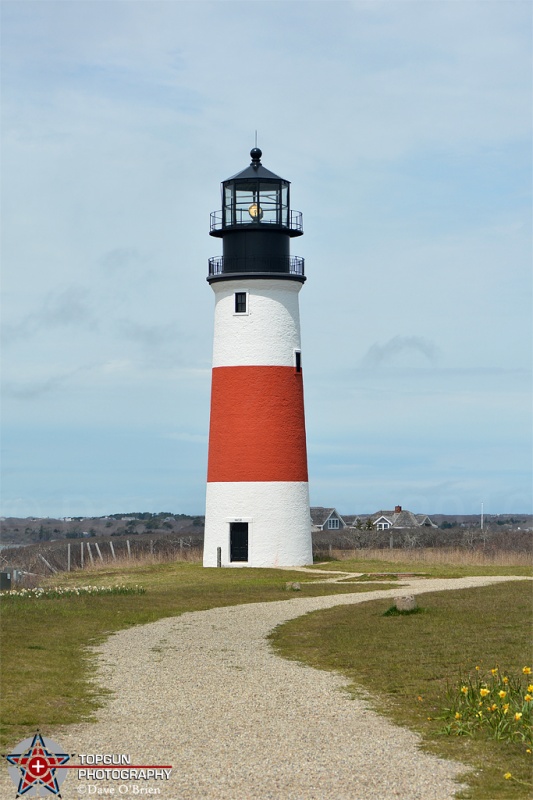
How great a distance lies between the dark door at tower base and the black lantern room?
333 inches

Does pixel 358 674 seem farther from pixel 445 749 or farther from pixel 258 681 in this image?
pixel 445 749

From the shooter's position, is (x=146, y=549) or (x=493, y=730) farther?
(x=146, y=549)

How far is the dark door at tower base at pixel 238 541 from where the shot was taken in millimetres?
37500

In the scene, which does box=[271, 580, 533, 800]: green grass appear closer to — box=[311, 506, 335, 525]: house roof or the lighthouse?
the lighthouse

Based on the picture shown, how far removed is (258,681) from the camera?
1460cm

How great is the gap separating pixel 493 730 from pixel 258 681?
401cm

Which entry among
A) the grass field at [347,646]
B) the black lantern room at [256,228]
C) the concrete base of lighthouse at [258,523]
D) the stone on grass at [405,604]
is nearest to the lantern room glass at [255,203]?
the black lantern room at [256,228]

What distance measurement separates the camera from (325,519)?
8644 centimetres

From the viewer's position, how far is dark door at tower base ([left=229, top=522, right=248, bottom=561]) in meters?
37.5

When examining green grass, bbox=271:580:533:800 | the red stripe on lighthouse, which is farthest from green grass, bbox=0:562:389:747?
the red stripe on lighthouse

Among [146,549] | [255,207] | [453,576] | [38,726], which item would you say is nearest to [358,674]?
[38,726]

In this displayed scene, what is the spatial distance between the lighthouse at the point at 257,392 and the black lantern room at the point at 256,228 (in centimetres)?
3

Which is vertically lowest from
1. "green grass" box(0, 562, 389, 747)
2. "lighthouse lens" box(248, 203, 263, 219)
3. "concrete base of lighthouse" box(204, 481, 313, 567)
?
"green grass" box(0, 562, 389, 747)

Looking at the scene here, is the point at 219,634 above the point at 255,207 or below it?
below
